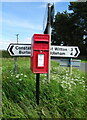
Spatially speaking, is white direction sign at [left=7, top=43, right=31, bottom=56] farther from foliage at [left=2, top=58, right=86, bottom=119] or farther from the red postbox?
the red postbox

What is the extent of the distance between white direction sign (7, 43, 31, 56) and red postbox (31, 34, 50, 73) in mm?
1043

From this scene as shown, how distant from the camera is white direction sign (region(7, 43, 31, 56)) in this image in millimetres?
3820

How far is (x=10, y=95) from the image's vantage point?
2.95 m

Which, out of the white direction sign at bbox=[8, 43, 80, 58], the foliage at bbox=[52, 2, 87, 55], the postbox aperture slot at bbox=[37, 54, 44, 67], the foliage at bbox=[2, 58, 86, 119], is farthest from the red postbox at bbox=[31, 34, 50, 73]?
the foliage at bbox=[52, 2, 87, 55]

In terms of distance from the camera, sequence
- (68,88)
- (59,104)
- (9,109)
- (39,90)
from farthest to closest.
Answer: (68,88)
(39,90)
(59,104)
(9,109)

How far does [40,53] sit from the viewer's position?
2.80 meters

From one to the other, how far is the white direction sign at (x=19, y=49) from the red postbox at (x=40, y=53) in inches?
41.1

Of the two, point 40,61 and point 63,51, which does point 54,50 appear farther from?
point 40,61

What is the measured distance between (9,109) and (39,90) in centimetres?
65

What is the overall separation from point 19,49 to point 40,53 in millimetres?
1192

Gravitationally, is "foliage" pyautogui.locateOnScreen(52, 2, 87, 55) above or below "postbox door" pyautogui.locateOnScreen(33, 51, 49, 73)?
above

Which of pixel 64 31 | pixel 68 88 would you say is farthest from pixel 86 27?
pixel 68 88

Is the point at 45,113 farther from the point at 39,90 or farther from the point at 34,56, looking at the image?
the point at 34,56

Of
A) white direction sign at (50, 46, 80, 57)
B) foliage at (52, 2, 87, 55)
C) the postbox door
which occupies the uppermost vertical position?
foliage at (52, 2, 87, 55)
